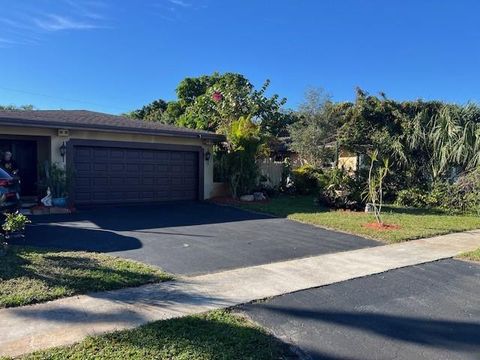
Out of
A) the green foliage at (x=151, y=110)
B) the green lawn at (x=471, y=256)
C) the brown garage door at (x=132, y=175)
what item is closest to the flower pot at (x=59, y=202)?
the brown garage door at (x=132, y=175)

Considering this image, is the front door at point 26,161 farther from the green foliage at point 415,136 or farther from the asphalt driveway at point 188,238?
the green foliage at point 415,136

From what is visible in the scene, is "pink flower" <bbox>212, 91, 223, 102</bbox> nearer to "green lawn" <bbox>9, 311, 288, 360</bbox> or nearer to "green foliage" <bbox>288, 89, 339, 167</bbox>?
"green foliage" <bbox>288, 89, 339, 167</bbox>

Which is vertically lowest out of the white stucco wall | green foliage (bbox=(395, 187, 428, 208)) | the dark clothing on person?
green foliage (bbox=(395, 187, 428, 208))

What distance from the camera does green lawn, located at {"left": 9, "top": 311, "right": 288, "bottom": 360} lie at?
3662mm

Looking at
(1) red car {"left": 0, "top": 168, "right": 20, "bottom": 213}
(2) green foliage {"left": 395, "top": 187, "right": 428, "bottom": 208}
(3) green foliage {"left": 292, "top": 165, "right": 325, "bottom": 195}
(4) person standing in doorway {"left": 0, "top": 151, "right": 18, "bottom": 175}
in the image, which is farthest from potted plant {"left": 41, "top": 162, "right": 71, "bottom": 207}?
(2) green foliage {"left": 395, "top": 187, "right": 428, "bottom": 208}

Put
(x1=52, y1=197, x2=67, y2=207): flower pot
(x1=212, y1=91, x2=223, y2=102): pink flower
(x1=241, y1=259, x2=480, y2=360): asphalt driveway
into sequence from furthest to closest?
(x1=212, y1=91, x2=223, y2=102): pink flower
(x1=52, y1=197, x2=67, y2=207): flower pot
(x1=241, y1=259, x2=480, y2=360): asphalt driveway

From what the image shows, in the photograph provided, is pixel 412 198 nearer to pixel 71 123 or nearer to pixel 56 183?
pixel 71 123

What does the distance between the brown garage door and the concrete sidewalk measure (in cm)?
889

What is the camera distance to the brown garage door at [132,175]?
1388 cm

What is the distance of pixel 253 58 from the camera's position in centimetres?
2428

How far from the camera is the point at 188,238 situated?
360 inches

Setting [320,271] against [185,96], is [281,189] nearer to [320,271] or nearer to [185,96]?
[320,271]

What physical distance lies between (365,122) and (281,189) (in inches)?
189

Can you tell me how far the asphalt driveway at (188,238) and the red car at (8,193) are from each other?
2.37ft
